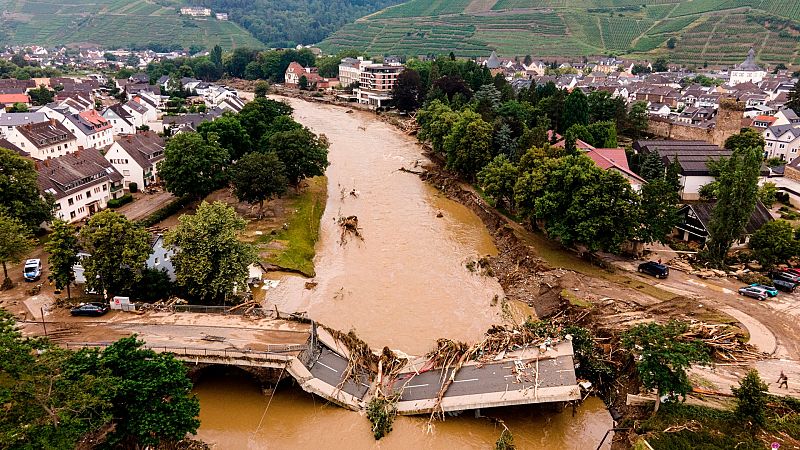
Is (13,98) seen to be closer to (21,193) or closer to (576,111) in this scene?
(21,193)

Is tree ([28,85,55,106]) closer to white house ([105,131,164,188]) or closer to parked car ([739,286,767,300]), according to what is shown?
white house ([105,131,164,188])

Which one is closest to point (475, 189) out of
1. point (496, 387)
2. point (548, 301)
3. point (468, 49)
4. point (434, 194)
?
point (434, 194)

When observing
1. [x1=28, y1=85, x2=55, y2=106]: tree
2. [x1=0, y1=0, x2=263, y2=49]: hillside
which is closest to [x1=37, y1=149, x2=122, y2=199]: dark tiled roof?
[x1=28, y1=85, x2=55, y2=106]: tree

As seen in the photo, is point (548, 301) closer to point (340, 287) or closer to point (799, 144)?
point (340, 287)

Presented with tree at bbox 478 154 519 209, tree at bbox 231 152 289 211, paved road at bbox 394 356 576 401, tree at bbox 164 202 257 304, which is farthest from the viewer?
tree at bbox 478 154 519 209

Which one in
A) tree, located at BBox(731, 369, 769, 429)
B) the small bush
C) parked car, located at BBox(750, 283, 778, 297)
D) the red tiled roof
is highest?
tree, located at BBox(731, 369, 769, 429)
